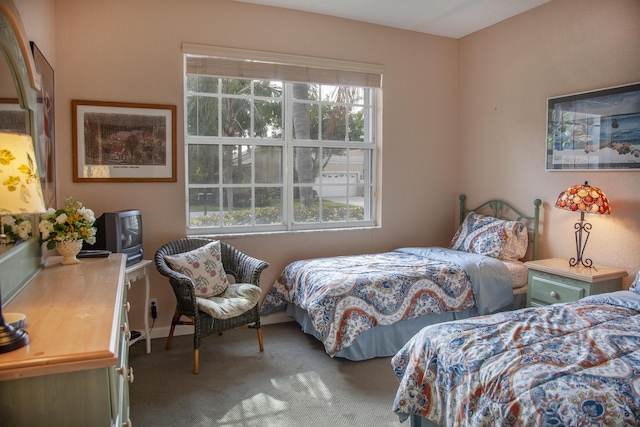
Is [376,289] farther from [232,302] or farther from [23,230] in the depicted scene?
→ [23,230]

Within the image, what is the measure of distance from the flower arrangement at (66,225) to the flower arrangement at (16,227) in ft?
0.98

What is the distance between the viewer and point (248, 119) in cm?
397

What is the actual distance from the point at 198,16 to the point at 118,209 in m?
1.70

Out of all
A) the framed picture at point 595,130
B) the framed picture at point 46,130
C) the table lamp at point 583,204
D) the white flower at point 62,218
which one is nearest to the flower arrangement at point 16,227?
the white flower at point 62,218

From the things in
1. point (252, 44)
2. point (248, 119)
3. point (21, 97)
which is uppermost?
point (252, 44)

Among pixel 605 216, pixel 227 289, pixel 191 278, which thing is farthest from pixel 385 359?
pixel 605 216

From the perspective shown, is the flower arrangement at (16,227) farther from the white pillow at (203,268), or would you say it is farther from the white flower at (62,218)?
the white pillow at (203,268)

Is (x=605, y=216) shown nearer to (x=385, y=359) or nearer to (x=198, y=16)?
(x=385, y=359)

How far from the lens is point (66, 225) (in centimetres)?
238

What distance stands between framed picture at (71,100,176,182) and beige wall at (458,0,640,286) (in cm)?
301

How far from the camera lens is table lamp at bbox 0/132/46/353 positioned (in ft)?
3.72

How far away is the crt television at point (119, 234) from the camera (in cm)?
295

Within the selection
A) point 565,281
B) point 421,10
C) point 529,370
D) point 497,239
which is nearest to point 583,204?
point 565,281

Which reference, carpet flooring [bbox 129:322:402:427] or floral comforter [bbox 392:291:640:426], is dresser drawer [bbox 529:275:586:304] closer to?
floral comforter [bbox 392:291:640:426]
